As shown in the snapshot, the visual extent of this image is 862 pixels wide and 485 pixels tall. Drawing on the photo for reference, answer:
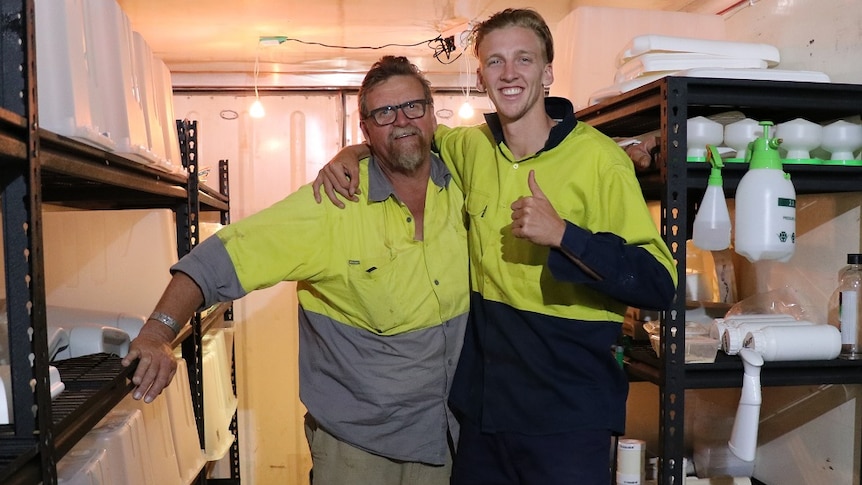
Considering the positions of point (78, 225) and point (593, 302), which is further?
point (78, 225)

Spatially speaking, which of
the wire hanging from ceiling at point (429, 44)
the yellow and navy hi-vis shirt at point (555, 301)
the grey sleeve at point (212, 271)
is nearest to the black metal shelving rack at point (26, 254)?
the grey sleeve at point (212, 271)

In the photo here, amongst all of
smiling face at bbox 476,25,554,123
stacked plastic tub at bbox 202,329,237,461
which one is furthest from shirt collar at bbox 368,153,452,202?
stacked plastic tub at bbox 202,329,237,461

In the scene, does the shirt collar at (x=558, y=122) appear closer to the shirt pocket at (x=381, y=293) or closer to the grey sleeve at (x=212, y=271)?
the shirt pocket at (x=381, y=293)

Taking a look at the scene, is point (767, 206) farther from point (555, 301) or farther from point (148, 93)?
point (148, 93)

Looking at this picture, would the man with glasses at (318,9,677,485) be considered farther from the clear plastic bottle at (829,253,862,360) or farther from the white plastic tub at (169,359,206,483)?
the white plastic tub at (169,359,206,483)

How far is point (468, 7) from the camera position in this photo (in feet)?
10.7

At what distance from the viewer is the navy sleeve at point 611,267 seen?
1.58m

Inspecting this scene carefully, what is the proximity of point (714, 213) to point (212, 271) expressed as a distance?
4.39ft

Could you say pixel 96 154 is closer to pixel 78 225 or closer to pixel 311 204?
pixel 311 204

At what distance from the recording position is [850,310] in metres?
2.08

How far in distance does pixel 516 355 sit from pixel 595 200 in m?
0.45

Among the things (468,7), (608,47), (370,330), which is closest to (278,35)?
(468,7)

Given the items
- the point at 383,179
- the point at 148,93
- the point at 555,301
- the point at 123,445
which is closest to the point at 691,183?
the point at 555,301

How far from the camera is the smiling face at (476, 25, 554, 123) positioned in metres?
1.87
